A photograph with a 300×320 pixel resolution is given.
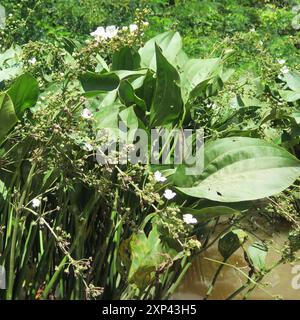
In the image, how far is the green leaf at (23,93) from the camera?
1.73m

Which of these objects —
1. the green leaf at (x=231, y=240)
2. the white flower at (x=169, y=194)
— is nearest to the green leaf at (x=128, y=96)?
the white flower at (x=169, y=194)

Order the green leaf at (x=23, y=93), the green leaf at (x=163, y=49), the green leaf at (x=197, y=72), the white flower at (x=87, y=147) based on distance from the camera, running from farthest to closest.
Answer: the green leaf at (x=163, y=49)
the green leaf at (x=197, y=72)
the green leaf at (x=23, y=93)
the white flower at (x=87, y=147)

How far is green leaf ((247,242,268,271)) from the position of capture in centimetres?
201

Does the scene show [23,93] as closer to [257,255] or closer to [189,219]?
[189,219]

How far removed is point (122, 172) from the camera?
1581mm

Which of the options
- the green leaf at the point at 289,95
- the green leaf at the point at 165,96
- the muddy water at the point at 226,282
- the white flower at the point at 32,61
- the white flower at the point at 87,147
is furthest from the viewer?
the muddy water at the point at 226,282

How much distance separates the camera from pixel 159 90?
1.90 meters

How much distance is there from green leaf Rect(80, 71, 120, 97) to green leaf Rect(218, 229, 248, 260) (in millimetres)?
563

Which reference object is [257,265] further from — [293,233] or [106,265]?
[106,265]

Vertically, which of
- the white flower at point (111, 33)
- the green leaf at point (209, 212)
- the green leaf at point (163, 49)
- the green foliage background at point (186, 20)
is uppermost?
the white flower at point (111, 33)

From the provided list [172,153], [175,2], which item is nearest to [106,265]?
Answer: [172,153]

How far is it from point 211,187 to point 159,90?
32cm

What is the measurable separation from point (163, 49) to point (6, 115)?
757 millimetres

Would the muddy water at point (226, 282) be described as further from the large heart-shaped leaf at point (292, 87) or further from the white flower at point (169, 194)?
the white flower at point (169, 194)
